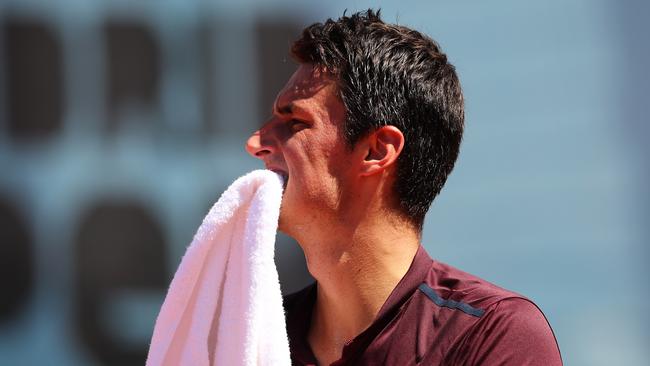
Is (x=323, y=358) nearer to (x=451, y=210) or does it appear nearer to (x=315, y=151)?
(x=315, y=151)

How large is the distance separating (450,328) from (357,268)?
214 mm

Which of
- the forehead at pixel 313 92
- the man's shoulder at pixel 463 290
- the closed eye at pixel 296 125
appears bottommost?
the man's shoulder at pixel 463 290

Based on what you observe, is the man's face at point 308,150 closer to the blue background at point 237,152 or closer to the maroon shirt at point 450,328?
the maroon shirt at point 450,328

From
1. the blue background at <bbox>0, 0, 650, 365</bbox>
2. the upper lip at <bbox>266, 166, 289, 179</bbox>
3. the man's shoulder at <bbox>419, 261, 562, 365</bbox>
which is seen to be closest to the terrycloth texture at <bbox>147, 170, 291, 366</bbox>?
the upper lip at <bbox>266, 166, 289, 179</bbox>

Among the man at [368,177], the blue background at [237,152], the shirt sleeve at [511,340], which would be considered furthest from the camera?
the blue background at [237,152]

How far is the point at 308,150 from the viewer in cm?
209

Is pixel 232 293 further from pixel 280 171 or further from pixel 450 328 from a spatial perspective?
pixel 450 328

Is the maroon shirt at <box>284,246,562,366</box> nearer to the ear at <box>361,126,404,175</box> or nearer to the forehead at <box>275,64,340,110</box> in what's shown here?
the ear at <box>361,126,404,175</box>

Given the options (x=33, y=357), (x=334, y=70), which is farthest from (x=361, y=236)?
(x=33, y=357)

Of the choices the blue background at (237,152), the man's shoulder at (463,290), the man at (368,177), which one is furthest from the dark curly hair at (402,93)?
the blue background at (237,152)

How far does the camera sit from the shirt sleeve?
1932mm

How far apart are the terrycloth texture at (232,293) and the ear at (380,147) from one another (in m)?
0.17

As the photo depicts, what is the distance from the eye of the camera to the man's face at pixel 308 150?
208cm

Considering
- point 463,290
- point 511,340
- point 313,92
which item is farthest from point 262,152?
point 511,340
